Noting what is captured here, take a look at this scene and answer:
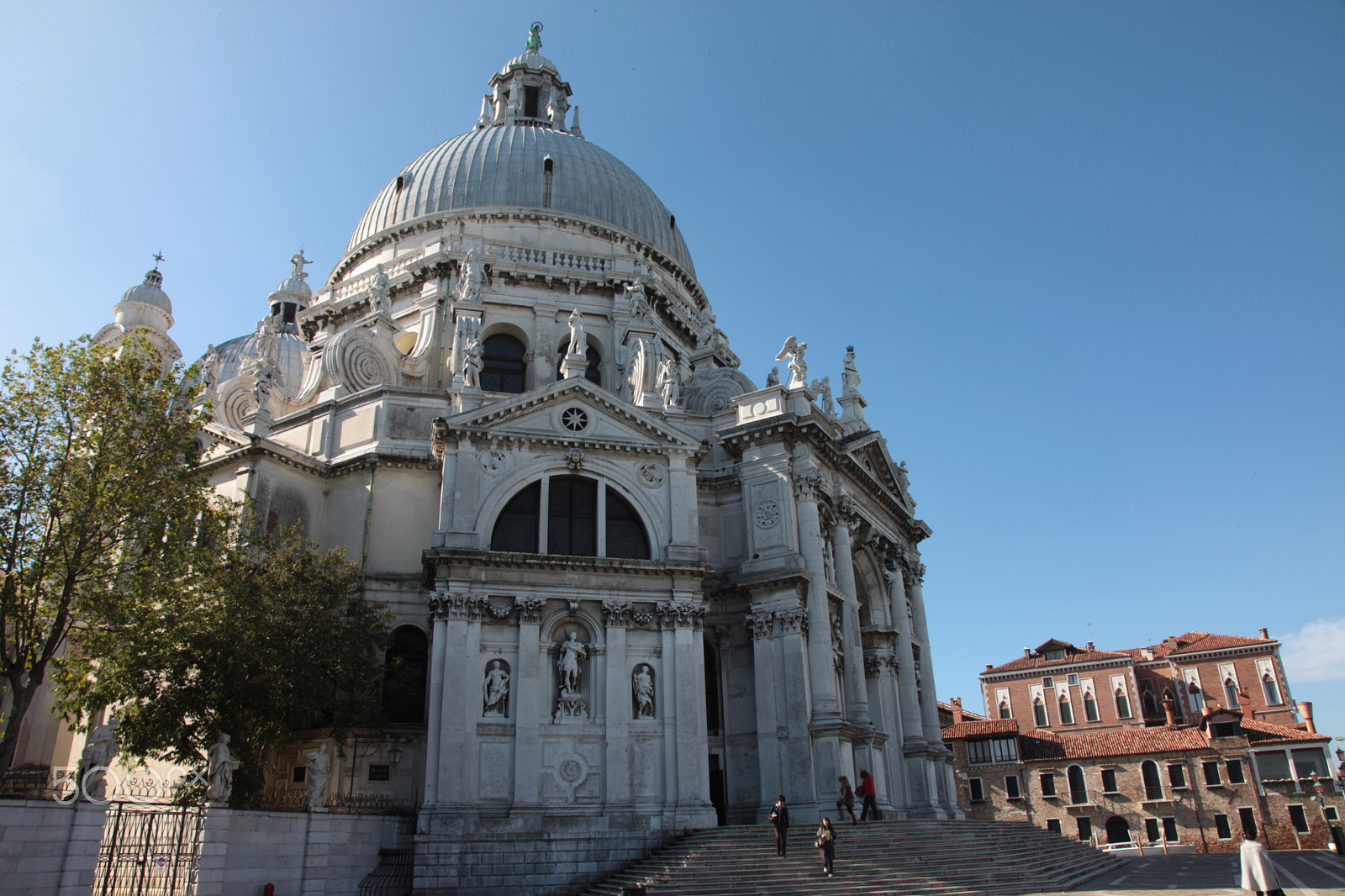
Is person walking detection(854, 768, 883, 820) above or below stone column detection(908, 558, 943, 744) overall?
below

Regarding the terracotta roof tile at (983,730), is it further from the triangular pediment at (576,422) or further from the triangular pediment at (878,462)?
the triangular pediment at (576,422)

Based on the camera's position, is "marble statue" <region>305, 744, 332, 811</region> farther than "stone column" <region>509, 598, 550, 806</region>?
No

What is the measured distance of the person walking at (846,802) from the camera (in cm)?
2298

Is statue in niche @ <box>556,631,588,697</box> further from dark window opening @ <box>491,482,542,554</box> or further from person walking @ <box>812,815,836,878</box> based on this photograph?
person walking @ <box>812,815,836,878</box>

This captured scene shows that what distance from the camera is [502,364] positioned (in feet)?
111

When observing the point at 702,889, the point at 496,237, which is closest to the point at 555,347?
the point at 496,237

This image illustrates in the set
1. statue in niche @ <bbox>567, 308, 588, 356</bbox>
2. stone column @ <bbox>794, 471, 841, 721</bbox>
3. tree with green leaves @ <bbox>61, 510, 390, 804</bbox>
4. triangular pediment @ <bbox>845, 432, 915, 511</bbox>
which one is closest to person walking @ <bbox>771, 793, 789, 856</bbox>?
stone column @ <bbox>794, 471, 841, 721</bbox>

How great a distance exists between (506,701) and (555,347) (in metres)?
14.4

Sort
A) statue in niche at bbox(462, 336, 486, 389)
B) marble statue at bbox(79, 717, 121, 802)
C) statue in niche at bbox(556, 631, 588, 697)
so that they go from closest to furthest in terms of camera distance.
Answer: marble statue at bbox(79, 717, 121, 802), statue in niche at bbox(556, 631, 588, 697), statue in niche at bbox(462, 336, 486, 389)

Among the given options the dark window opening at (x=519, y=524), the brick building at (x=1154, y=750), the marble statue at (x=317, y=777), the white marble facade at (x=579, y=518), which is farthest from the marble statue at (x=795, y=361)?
the brick building at (x=1154, y=750)

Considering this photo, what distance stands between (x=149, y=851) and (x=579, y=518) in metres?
12.3

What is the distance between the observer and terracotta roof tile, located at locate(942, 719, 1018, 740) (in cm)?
5312

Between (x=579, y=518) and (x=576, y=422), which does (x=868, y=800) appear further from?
(x=576, y=422)

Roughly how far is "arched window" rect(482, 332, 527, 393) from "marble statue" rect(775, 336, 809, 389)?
946cm
